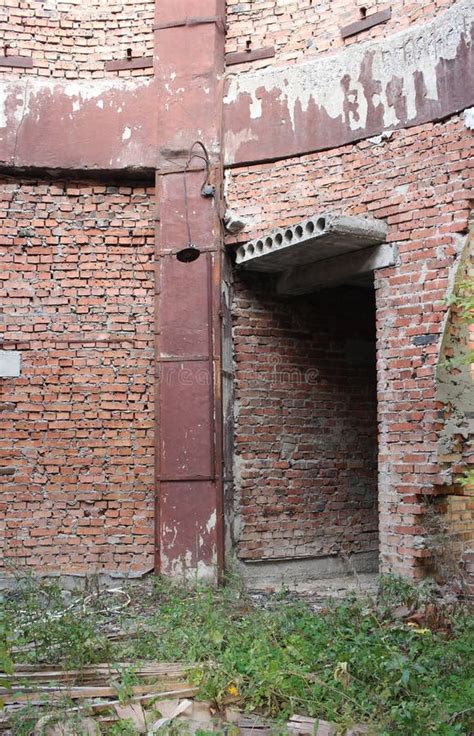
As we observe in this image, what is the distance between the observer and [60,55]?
7.67 metres

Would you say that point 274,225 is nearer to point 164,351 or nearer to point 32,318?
point 164,351

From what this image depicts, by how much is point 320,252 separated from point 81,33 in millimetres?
3243

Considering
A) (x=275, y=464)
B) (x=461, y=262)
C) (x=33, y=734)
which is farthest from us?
(x=275, y=464)

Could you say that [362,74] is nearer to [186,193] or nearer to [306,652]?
[186,193]

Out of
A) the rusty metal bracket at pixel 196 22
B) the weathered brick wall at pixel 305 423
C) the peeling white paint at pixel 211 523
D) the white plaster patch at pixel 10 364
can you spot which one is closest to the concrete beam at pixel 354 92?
the rusty metal bracket at pixel 196 22

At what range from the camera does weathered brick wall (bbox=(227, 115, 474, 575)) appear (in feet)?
20.1

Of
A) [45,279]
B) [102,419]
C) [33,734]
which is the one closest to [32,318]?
[45,279]

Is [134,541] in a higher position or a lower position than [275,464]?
lower

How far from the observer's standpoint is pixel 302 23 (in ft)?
23.9

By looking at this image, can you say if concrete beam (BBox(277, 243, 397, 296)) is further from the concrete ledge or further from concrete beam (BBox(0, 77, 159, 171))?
the concrete ledge

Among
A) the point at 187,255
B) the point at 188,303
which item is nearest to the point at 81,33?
the point at 187,255

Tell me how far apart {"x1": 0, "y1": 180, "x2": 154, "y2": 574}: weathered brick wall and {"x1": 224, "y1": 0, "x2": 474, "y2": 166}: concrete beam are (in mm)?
1218

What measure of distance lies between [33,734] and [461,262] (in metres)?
4.35

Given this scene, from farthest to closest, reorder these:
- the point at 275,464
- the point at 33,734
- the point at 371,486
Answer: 1. the point at 371,486
2. the point at 275,464
3. the point at 33,734
